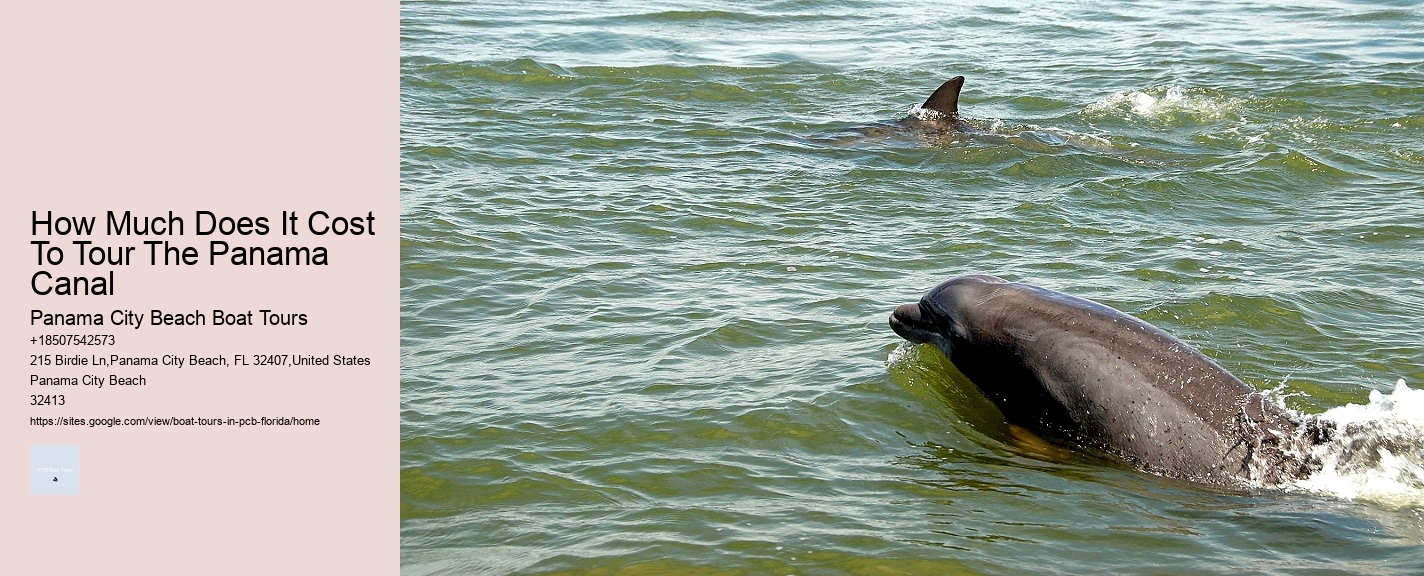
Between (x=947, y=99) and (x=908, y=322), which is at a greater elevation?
(x=947, y=99)

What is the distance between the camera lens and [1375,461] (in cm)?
770

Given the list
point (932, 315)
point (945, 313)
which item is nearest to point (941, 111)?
point (932, 315)

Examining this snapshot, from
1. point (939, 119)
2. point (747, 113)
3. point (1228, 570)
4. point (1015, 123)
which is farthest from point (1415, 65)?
point (1228, 570)

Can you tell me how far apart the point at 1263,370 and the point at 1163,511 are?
8.54 ft

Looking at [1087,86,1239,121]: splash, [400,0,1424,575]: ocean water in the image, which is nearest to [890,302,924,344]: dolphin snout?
[400,0,1424,575]: ocean water

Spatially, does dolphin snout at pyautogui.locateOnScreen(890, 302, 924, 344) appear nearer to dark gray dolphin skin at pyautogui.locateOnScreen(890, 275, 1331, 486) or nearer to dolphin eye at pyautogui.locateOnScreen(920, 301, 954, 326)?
dolphin eye at pyautogui.locateOnScreen(920, 301, 954, 326)

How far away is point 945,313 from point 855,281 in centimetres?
255

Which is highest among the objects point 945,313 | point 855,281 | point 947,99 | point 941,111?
point 947,99

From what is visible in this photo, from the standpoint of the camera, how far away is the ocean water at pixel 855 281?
7.20 metres

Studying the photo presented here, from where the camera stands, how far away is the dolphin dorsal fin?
1692 centimetres

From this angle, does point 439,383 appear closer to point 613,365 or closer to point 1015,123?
point 613,365

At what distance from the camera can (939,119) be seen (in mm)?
17062

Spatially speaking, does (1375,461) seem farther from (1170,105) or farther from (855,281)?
(1170,105)

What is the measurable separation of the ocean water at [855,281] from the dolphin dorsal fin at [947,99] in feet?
1.47
